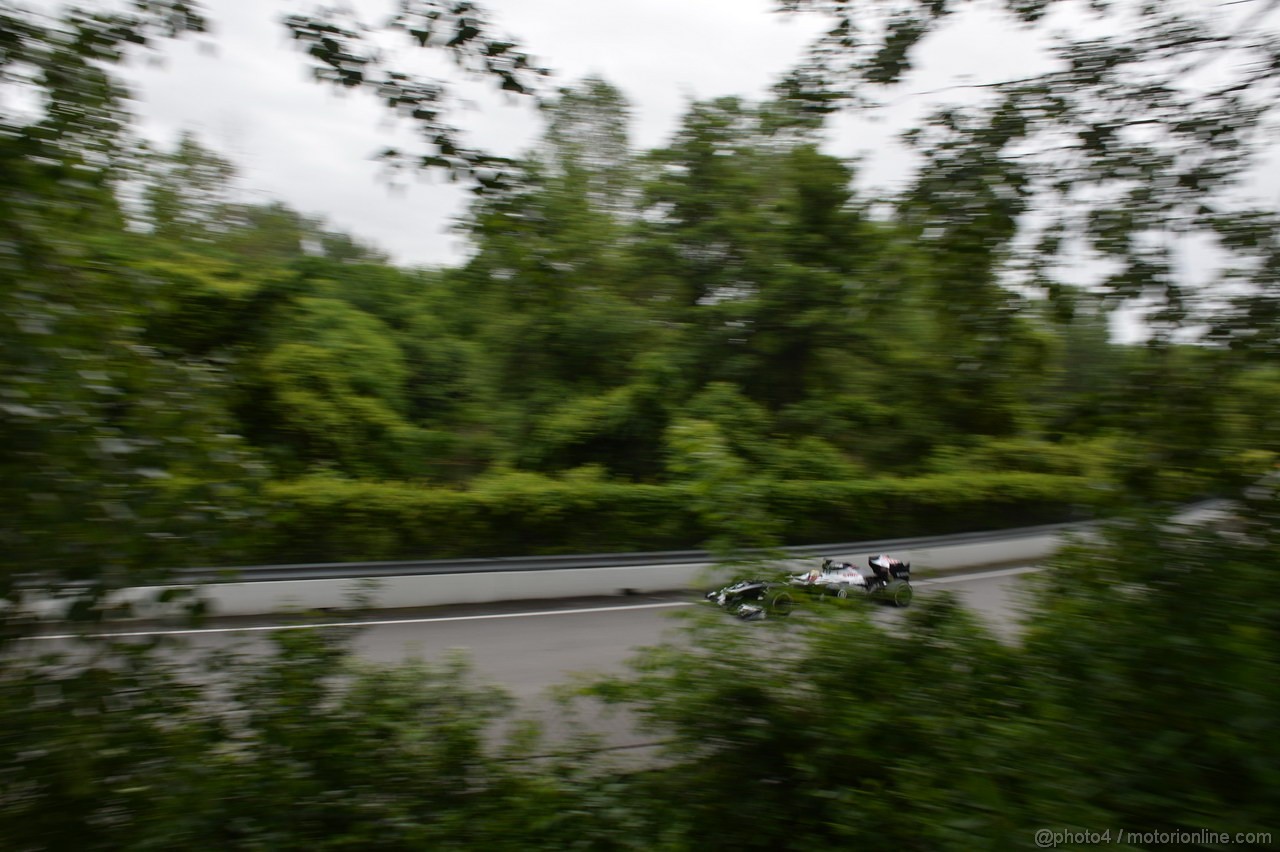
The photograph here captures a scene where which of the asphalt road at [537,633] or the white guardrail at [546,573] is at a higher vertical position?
the white guardrail at [546,573]

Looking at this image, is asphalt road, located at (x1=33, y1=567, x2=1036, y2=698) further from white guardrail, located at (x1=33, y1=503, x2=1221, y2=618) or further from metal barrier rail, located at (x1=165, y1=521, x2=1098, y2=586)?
metal barrier rail, located at (x1=165, y1=521, x2=1098, y2=586)

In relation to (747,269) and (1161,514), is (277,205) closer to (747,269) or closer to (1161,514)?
(747,269)

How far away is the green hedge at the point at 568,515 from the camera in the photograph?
10609mm

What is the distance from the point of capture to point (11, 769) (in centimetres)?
233

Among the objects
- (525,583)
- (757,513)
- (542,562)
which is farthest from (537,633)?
(757,513)

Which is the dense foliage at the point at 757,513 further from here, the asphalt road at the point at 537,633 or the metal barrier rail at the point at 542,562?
the metal barrier rail at the point at 542,562

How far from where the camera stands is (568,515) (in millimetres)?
12203

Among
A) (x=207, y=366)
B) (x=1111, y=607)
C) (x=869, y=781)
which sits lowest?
(x=869, y=781)

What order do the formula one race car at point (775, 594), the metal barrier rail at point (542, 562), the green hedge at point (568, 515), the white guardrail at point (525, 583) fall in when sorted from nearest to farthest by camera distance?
the formula one race car at point (775, 594)
the white guardrail at point (525, 583)
the metal barrier rail at point (542, 562)
the green hedge at point (568, 515)

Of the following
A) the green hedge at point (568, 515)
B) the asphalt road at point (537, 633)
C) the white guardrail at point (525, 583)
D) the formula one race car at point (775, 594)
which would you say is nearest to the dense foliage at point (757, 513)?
the formula one race car at point (775, 594)

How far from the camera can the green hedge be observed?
10609 millimetres

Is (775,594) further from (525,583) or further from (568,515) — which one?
(568,515)

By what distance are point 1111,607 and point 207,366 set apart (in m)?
3.79

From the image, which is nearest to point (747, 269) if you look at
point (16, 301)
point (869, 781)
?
point (869, 781)
